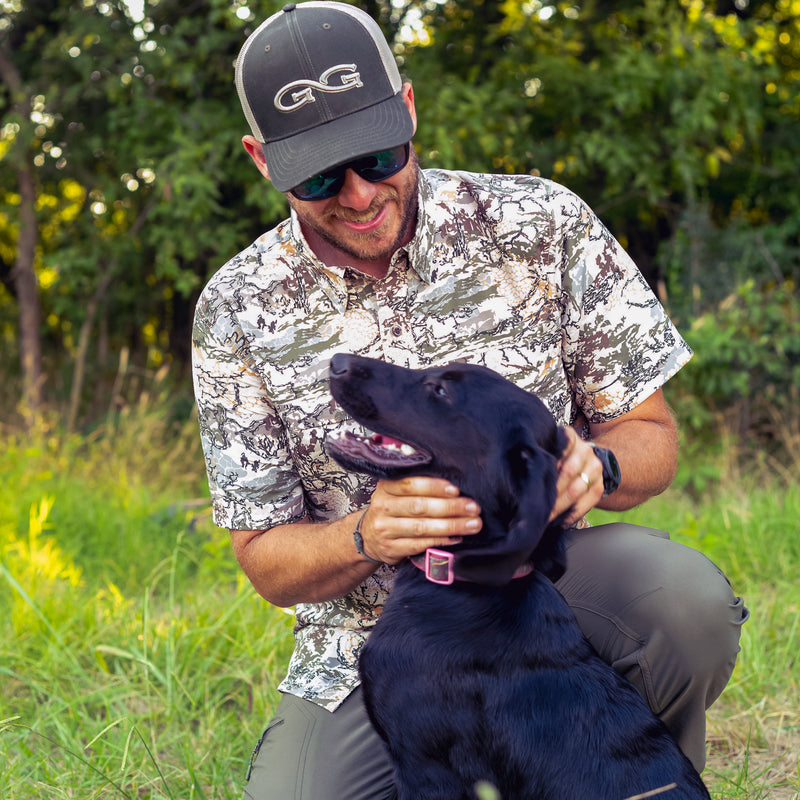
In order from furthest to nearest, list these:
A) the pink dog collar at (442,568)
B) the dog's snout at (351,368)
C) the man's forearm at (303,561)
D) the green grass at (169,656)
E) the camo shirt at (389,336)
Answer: the green grass at (169,656)
the camo shirt at (389,336)
the man's forearm at (303,561)
the dog's snout at (351,368)
the pink dog collar at (442,568)

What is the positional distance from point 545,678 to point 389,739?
0.36 metres

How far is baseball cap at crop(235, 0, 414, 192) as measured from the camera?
7.04 feet

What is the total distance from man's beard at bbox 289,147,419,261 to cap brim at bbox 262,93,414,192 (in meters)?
0.12

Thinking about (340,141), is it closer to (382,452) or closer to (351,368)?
(351,368)

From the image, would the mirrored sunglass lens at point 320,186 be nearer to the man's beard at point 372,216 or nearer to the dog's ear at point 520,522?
the man's beard at point 372,216

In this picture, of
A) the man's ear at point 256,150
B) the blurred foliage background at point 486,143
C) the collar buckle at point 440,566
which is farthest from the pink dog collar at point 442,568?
the blurred foliage background at point 486,143

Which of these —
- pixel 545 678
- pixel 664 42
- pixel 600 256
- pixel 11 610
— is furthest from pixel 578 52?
pixel 545 678

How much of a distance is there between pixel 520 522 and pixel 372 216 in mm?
925

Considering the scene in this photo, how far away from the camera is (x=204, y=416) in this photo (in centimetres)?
239

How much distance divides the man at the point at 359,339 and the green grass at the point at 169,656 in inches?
16.9

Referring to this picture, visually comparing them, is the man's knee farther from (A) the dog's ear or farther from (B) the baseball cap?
(B) the baseball cap

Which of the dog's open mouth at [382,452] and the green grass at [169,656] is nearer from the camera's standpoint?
the dog's open mouth at [382,452]

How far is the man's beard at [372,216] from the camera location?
223cm

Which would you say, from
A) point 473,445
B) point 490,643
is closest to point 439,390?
point 473,445
